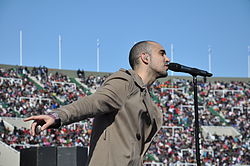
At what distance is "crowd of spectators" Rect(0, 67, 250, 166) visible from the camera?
2403 centimetres

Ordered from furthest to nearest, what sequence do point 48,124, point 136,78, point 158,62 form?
point 158,62, point 136,78, point 48,124

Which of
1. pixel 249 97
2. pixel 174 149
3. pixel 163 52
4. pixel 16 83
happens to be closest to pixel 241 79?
pixel 249 97

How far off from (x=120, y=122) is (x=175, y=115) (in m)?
27.2

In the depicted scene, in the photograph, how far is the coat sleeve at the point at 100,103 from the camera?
273 cm

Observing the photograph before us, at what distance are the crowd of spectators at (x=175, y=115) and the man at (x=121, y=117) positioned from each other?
18421 mm

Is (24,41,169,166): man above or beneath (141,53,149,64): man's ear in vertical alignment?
beneath

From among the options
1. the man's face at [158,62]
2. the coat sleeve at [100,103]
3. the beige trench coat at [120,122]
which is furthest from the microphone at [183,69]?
the coat sleeve at [100,103]

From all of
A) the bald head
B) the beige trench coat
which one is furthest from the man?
the bald head

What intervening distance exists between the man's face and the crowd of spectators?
18269mm

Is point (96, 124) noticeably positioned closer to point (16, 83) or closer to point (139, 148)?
point (139, 148)

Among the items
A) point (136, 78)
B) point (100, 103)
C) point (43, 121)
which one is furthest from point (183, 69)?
point (43, 121)

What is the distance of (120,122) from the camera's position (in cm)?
312

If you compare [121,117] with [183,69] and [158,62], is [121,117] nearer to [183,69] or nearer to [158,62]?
[158,62]

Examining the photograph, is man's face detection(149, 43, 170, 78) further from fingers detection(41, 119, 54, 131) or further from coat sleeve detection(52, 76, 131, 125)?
fingers detection(41, 119, 54, 131)
